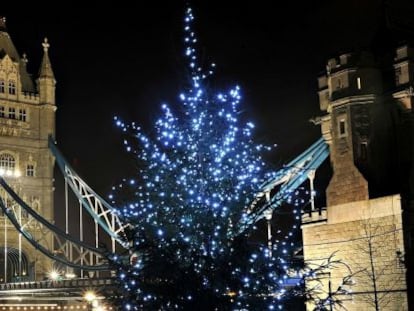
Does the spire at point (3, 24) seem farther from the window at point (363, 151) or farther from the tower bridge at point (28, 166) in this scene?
the window at point (363, 151)

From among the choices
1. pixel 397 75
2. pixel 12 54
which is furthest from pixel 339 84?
pixel 12 54

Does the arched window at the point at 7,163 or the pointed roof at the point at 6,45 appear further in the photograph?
the pointed roof at the point at 6,45

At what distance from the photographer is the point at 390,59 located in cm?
3039

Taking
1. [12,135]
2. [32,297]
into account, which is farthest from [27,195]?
[32,297]

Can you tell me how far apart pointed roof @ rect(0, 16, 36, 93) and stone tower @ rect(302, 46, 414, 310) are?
43.8 meters

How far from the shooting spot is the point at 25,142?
68750 millimetres

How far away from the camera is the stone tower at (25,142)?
65438mm

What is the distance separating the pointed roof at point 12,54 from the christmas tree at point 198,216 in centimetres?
5299

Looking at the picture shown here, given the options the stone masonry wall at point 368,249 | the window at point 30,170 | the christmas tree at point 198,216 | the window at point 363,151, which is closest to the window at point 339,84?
the window at point 363,151

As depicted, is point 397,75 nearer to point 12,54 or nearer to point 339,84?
point 339,84

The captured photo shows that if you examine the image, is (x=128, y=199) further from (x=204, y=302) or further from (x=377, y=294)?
(x=377, y=294)

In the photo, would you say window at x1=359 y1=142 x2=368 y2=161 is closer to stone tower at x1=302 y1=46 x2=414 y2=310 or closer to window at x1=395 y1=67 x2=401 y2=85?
stone tower at x1=302 y1=46 x2=414 y2=310

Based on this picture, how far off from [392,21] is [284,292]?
1644cm

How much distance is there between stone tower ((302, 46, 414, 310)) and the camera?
92.7 ft
